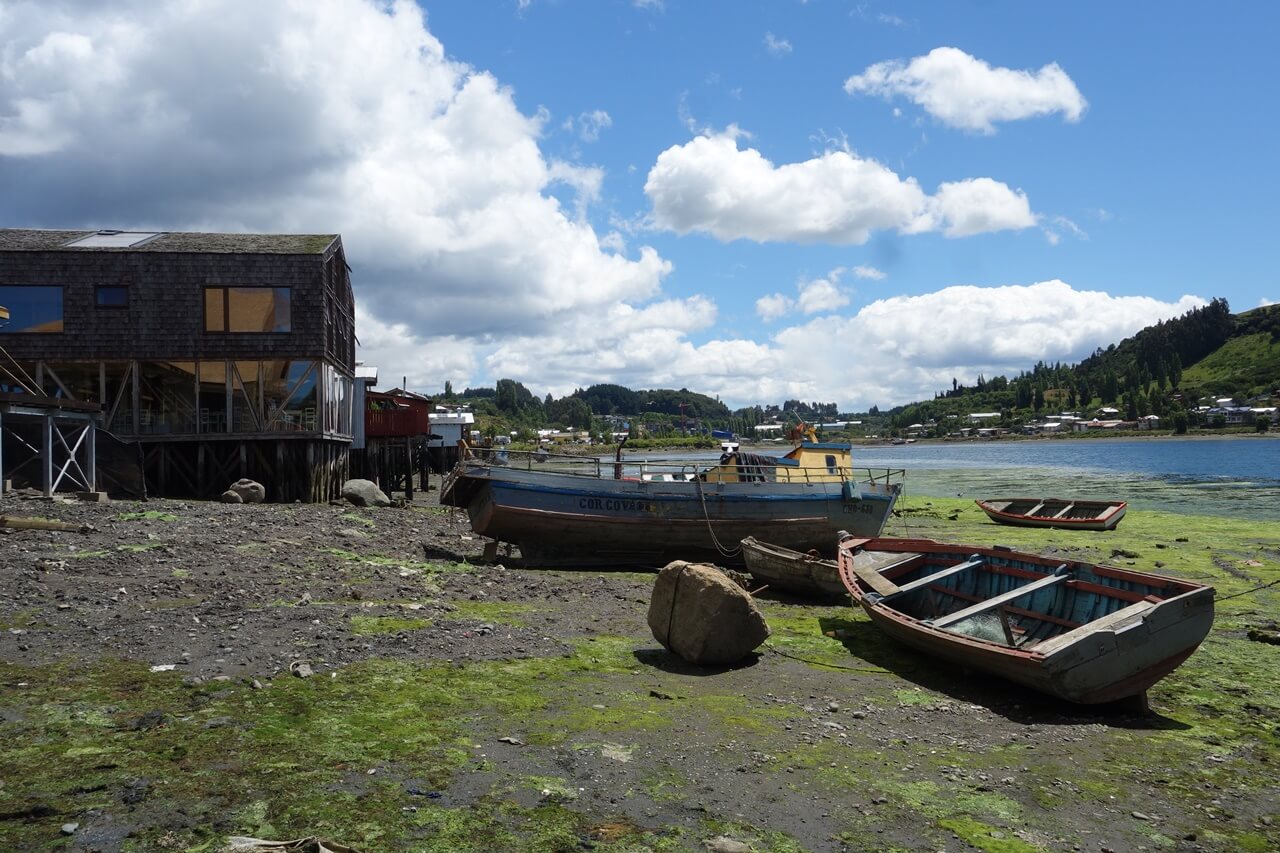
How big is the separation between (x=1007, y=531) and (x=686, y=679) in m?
23.7

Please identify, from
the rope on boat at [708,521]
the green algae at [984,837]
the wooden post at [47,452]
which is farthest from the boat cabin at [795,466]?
the wooden post at [47,452]

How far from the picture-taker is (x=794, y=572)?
15133 mm

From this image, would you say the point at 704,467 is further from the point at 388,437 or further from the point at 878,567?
the point at 388,437

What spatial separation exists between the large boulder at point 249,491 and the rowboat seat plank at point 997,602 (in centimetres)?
2216

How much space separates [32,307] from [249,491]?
10.1 metres

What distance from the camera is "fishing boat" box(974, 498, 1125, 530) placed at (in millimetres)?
28453

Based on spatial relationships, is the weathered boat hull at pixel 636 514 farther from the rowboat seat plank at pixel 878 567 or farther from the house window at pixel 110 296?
the house window at pixel 110 296

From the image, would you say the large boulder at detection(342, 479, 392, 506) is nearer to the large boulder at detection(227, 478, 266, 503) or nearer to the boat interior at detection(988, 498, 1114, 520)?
the large boulder at detection(227, 478, 266, 503)

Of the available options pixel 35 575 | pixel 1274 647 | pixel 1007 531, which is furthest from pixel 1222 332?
pixel 35 575

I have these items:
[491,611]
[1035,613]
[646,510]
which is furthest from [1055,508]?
[491,611]

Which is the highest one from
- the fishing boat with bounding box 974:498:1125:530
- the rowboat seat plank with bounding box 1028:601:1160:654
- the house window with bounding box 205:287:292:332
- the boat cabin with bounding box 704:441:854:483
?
the house window with bounding box 205:287:292:332

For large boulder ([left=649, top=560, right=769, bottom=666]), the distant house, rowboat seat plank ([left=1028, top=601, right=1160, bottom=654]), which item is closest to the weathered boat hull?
large boulder ([left=649, top=560, right=769, bottom=666])

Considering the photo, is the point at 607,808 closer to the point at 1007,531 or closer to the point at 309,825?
the point at 309,825

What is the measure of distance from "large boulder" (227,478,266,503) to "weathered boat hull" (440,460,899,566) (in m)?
9.73
